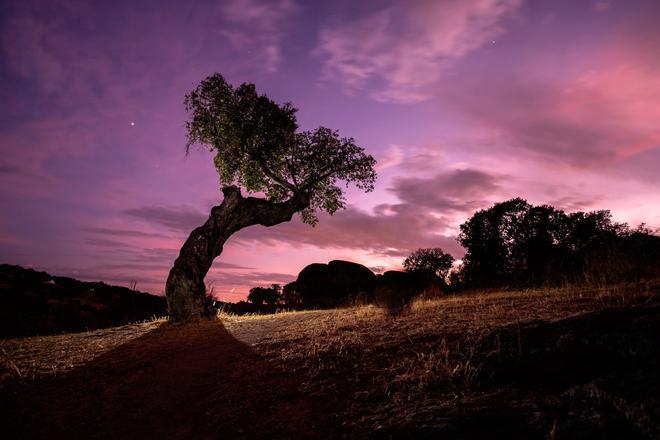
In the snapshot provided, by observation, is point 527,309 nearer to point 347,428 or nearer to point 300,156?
point 347,428

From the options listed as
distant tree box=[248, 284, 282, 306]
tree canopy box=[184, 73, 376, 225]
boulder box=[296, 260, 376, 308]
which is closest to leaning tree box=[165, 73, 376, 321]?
tree canopy box=[184, 73, 376, 225]

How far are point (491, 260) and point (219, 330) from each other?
25629 mm

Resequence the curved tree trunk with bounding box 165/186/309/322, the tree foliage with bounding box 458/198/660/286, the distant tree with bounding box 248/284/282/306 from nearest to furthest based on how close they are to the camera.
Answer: the curved tree trunk with bounding box 165/186/309/322
the tree foliage with bounding box 458/198/660/286
the distant tree with bounding box 248/284/282/306

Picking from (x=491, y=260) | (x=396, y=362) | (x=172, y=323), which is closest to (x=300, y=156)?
(x=172, y=323)

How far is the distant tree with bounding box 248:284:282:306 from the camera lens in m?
44.1

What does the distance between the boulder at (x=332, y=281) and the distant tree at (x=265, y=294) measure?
336 inches

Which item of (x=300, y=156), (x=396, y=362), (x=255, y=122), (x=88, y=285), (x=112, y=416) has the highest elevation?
(x=255, y=122)

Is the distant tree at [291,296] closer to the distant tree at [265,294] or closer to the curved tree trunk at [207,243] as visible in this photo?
the distant tree at [265,294]

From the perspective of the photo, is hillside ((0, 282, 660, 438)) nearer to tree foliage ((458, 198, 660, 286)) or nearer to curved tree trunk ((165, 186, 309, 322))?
curved tree trunk ((165, 186, 309, 322))

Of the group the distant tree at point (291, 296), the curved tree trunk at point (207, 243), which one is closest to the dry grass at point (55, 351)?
the curved tree trunk at point (207, 243)

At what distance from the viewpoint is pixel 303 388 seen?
567 centimetres

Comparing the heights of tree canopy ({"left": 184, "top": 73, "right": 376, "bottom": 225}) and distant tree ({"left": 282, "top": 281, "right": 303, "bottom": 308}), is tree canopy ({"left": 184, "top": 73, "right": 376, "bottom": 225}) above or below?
above

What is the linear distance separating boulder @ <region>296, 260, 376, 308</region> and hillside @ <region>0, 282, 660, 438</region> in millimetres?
23903

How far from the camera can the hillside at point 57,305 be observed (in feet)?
67.9
